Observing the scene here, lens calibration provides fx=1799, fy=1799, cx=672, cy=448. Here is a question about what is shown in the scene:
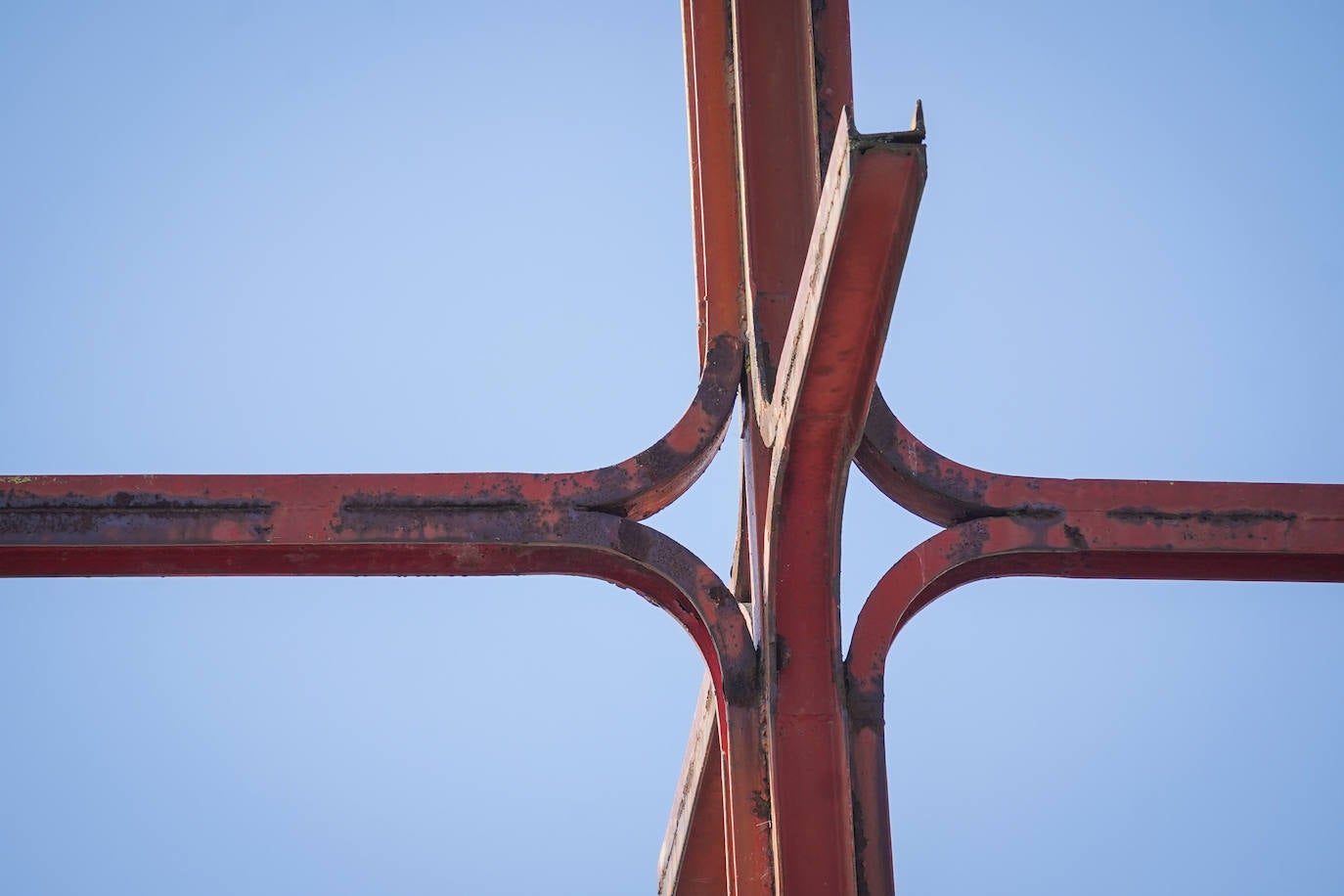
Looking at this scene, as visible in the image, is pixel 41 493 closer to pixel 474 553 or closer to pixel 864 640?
pixel 474 553

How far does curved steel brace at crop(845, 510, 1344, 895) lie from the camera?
202 inches

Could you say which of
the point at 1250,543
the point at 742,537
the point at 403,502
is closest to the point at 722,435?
the point at 742,537

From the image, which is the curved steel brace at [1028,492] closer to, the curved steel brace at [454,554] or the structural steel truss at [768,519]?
the structural steel truss at [768,519]

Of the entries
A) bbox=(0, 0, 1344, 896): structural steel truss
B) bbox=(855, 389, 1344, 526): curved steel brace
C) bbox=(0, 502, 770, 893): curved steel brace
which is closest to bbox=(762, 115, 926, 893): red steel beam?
bbox=(0, 0, 1344, 896): structural steel truss

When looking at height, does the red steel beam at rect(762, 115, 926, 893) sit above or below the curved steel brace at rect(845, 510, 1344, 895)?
below

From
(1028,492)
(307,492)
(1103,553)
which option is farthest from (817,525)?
(307,492)

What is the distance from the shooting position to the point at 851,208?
3.89m

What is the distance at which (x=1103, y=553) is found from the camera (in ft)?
17.8

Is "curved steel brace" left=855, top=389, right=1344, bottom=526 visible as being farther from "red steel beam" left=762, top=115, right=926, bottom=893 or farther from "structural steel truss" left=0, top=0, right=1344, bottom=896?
"red steel beam" left=762, top=115, right=926, bottom=893

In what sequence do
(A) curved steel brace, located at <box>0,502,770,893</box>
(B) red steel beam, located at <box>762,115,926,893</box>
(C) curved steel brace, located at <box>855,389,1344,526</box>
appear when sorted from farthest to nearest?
1. (C) curved steel brace, located at <box>855,389,1344,526</box>
2. (A) curved steel brace, located at <box>0,502,770,893</box>
3. (B) red steel beam, located at <box>762,115,926,893</box>

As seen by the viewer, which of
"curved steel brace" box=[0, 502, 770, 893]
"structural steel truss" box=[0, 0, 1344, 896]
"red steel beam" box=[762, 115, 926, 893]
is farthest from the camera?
"curved steel brace" box=[0, 502, 770, 893]

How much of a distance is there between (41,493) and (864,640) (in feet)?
7.79

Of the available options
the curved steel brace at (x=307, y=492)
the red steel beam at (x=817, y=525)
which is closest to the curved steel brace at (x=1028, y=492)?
the red steel beam at (x=817, y=525)

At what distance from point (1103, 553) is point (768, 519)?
112cm
